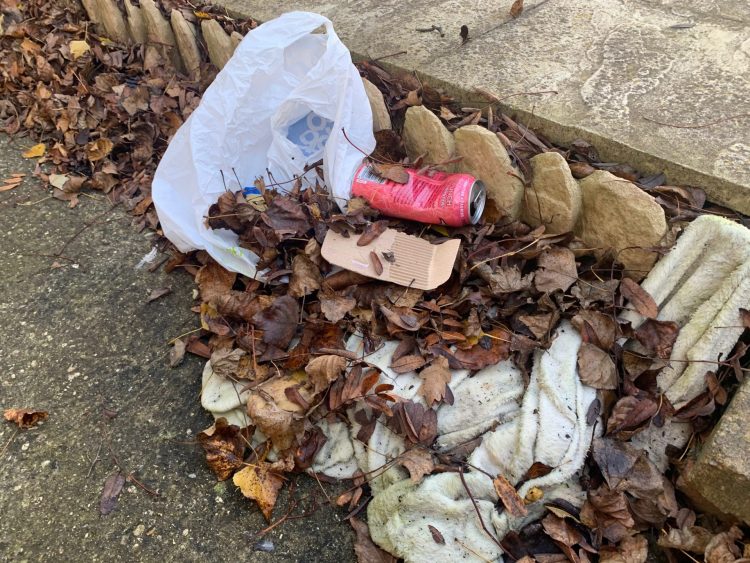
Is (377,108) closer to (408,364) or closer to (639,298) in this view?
(408,364)

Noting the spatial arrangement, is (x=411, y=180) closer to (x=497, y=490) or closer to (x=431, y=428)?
(x=431, y=428)

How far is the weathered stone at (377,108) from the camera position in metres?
2.23

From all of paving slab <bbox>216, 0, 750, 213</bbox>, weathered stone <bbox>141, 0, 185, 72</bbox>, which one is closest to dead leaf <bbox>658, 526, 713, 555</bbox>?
paving slab <bbox>216, 0, 750, 213</bbox>

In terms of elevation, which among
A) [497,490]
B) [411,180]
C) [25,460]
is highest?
[411,180]

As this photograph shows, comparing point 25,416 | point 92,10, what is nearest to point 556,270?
point 25,416

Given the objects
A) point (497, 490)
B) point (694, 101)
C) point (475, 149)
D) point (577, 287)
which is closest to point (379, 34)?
point (475, 149)

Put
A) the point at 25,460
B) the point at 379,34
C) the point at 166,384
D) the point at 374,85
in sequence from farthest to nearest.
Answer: the point at 379,34, the point at 374,85, the point at 166,384, the point at 25,460

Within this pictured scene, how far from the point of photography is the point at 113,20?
120 inches

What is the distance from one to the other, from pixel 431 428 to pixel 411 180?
860mm

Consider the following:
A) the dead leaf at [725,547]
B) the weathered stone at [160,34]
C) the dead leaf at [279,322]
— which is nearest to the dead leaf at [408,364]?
the dead leaf at [279,322]

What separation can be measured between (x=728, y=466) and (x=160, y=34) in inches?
119

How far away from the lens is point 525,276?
181 centimetres

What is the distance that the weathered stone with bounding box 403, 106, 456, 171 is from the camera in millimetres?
2062

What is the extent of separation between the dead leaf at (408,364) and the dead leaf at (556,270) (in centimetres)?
43
